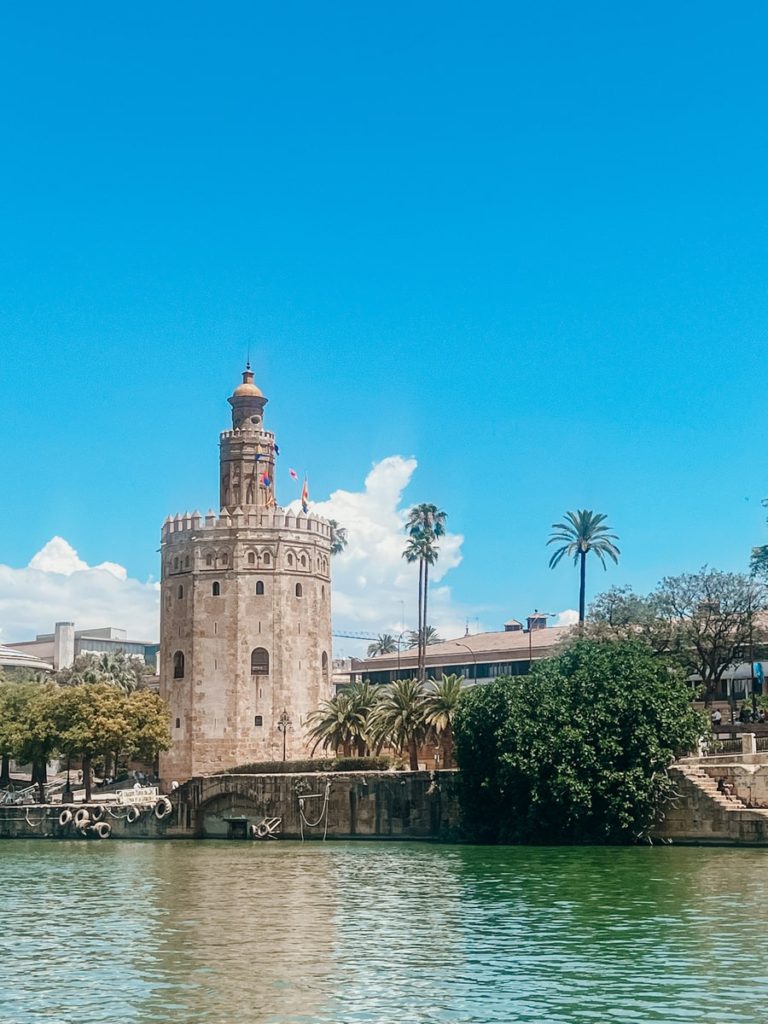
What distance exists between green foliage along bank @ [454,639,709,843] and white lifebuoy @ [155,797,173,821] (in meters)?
17.1

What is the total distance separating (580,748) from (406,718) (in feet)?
54.2

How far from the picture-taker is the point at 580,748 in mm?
44094

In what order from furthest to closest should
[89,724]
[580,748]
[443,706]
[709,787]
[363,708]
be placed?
1. [89,724]
2. [363,708]
3. [443,706]
4. [580,748]
5. [709,787]

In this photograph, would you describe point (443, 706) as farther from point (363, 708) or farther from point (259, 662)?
point (259, 662)

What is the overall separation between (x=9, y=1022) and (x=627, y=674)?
30011 millimetres

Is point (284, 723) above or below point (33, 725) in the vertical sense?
above

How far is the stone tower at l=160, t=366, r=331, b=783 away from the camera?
79438mm

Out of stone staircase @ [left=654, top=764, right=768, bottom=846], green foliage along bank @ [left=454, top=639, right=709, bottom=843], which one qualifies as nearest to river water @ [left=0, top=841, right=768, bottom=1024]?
stone staircase @ [left=654, top=764, right=768, bottom=846]

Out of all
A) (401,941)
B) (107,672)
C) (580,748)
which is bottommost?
(401,941)

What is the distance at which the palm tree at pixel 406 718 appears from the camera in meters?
59.8

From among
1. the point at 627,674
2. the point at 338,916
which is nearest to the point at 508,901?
the point at 338,916

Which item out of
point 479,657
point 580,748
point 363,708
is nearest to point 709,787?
point 580,748

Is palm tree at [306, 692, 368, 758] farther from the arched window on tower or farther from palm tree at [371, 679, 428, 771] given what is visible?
the arched window on tower

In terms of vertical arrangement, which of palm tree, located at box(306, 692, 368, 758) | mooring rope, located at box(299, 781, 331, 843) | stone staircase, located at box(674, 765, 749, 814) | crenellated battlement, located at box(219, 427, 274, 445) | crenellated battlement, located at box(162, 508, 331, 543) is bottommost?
mooring rope, located at box(299, 781, 331, 843)
